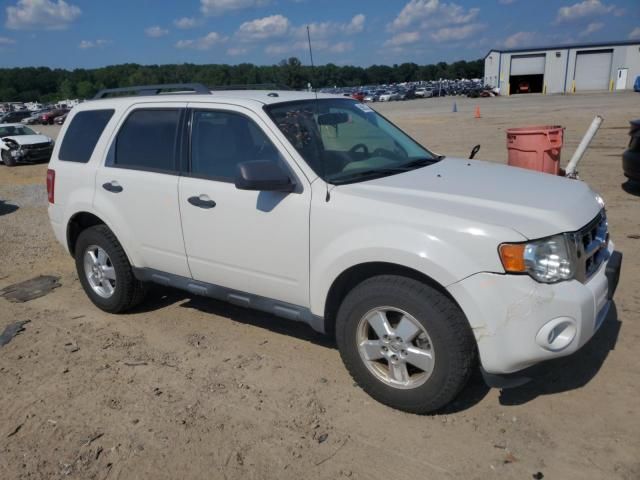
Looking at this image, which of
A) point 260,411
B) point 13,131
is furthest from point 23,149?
point 260,411

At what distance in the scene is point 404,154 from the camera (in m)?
4.21

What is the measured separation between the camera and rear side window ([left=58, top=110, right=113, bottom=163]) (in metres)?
4.79

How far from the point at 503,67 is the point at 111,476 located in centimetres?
7907

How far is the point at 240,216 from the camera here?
3727 mm

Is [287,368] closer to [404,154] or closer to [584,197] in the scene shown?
[404,154]

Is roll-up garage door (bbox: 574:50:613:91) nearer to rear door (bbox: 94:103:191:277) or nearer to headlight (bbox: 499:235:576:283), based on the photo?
rear door (bbox: 94:103:191:277)

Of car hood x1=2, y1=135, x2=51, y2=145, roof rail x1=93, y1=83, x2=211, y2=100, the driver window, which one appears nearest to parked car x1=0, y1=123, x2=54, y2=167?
car hood x1=2, y1=135, x2=51, y2=145

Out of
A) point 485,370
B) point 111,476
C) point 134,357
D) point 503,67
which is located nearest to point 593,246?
point 485,370

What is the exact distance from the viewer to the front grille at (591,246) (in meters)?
2.95

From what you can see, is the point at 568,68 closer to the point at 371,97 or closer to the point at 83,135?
the point at 371,97

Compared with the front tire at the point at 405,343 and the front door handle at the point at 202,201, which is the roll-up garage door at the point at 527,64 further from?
the front tire at the point at 405,343

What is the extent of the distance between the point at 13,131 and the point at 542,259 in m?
21.8

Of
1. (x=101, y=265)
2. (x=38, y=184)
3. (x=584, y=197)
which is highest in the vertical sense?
(x=584, y=197)

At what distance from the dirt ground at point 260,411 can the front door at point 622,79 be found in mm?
72066
